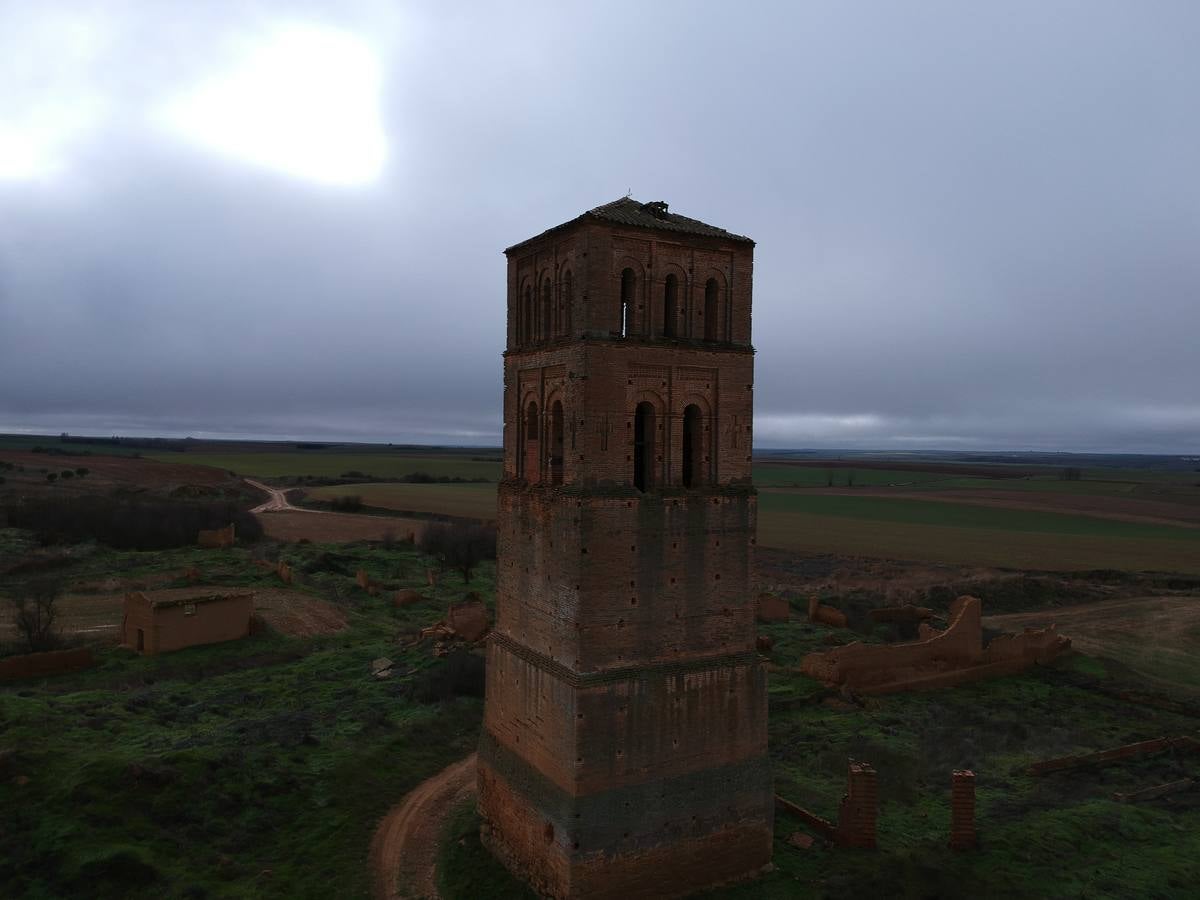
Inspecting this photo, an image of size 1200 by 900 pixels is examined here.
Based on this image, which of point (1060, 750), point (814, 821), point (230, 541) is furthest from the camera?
point (230, 541)

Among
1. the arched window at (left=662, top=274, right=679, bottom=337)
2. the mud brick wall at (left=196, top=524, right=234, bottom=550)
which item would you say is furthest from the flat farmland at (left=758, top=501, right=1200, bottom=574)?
the arched window at (left=662, top=274, right=679, bottom=337)

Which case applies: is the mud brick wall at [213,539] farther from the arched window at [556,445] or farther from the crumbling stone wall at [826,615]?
the arched window at [556,445]

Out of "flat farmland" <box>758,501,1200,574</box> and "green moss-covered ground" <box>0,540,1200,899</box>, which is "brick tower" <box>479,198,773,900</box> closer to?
"green moss-covered ground" <box>0,540,1200,899</box>

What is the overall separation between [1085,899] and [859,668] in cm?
1238

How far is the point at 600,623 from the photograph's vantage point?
1352 centimetres

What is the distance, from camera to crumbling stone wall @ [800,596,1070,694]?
26.3 meters

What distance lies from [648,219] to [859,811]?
1246 centimetres

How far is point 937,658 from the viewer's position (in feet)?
92.9

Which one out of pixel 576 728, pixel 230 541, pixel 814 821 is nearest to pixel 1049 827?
pixel 814 821

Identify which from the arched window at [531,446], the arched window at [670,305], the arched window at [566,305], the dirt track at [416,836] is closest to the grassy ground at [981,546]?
the dirt track at [416,836]

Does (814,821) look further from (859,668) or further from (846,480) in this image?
(846,480)

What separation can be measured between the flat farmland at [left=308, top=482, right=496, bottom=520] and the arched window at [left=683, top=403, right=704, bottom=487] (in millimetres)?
64335

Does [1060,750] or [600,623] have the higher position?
[600,623]

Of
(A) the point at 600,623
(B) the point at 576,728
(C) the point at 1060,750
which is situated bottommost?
(C) the point at 1060,750
